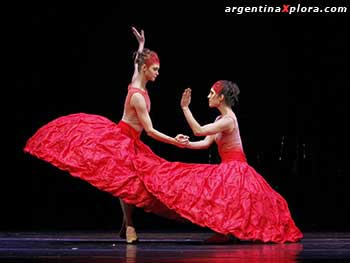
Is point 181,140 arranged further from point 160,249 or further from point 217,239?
point 160,249

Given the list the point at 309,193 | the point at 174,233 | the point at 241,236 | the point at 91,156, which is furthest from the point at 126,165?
the point at 309,193

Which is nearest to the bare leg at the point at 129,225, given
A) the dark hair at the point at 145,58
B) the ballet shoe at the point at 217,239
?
the ballet shoe at the point at 217,239

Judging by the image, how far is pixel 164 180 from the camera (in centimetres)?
473

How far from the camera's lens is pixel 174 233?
5.86 metres

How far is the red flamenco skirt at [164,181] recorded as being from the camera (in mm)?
4703

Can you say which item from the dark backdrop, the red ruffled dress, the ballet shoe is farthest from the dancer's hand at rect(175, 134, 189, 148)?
the dark backdrop

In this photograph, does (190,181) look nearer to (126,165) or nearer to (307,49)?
(126,165)

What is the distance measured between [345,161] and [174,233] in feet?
6.06

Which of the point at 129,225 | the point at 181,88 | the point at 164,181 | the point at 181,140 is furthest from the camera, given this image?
the point at 181,88

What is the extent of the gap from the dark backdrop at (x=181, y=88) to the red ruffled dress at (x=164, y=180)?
1773 millimetres

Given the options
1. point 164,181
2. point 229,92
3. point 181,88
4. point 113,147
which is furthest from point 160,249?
point 181,88

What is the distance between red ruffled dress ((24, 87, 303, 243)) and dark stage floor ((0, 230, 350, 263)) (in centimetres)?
14

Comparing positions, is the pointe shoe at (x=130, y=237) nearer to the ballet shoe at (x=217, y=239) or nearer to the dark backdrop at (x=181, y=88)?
the ballet shoe at (x=217, y=239)

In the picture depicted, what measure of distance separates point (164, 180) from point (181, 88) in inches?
89.3
